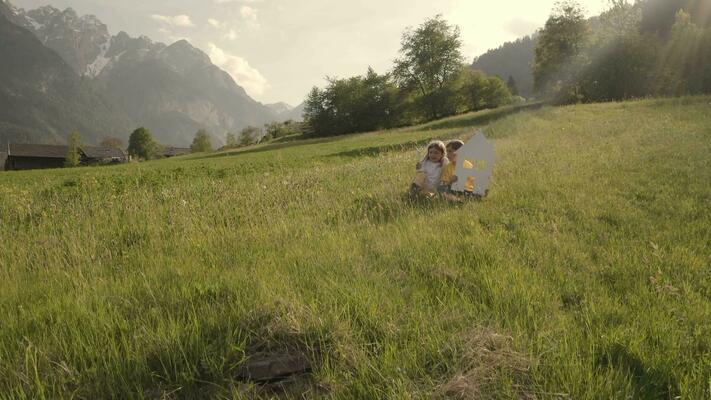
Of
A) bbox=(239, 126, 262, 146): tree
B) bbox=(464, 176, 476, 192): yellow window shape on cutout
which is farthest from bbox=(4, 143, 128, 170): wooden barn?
bbox=(464, 176, 476, 192): yellow window shape on cutout

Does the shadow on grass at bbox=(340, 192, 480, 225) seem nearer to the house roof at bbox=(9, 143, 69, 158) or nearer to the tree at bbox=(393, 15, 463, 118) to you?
the tree at bbox=(393, 15, 463, 118)

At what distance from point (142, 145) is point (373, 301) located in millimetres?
128726

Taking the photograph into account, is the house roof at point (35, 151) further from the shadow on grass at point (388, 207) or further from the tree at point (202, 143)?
the shadow on grass at point (388, 207)

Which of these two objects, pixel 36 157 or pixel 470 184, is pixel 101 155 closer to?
pixel 36 157

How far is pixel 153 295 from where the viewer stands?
3316 mm

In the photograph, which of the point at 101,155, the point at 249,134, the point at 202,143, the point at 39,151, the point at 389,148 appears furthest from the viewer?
the point at 249,134

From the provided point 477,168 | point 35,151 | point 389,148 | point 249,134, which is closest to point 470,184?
point 477,168

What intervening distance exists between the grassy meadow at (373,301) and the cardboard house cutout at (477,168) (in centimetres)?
70

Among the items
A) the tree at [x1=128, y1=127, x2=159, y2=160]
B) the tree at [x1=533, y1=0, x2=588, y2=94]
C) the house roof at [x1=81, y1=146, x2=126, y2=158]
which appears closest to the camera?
the tree at [x1=533, y1=0, x2=588, y2=94]

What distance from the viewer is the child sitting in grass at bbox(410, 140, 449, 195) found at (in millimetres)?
7578

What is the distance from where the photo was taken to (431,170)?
25.5 feet

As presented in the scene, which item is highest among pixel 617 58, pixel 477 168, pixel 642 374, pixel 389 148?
pixel 617 58

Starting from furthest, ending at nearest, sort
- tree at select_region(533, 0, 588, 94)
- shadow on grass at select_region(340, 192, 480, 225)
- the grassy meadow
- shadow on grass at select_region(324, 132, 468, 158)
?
tree at select_region(533, 0, 588, 94) < shadow on grass at select_region(324, 132, 468, 158) < shadow on grass at select_region(340, 192, 480, 225) < the grassy meadow

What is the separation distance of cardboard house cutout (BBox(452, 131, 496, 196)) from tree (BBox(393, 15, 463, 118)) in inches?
2542
